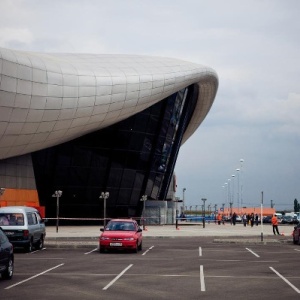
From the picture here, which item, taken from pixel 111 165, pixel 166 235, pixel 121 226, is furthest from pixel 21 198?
pixel 121 226

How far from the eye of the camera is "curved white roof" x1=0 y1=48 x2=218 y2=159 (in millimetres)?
47625

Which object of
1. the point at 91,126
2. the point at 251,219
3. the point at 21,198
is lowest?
the point at 251,219

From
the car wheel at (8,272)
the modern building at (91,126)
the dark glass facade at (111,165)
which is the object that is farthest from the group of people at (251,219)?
the car wheel at (8,272)

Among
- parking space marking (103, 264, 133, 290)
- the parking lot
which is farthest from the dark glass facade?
parking space marking (103, 264, 133, 290)

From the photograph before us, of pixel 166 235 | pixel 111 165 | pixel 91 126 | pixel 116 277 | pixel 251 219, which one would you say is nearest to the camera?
pixel 116 277

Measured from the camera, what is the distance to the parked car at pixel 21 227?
29094 mm

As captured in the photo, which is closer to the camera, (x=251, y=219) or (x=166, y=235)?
(x=166, y=235)

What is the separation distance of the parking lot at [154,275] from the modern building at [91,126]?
21.6m

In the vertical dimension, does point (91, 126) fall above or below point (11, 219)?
above

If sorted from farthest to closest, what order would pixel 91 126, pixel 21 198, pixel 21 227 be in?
1. pixel 21 198
2. pixel 91 126
3. pixel 21 227

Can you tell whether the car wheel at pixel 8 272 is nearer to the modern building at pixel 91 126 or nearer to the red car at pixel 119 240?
the red car at pixel 119 240

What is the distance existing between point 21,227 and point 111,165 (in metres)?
36.9

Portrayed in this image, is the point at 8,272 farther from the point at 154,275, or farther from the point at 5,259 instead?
the point at 154,275

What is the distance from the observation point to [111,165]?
2603 inches
